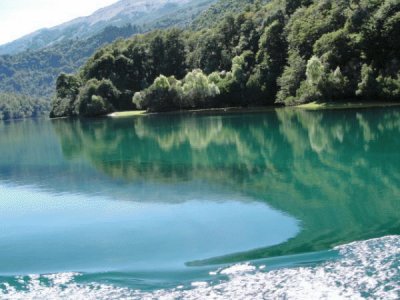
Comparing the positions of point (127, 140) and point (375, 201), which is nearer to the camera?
point (375, 201)

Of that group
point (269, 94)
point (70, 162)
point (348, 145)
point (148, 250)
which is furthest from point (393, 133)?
point (269, 94)

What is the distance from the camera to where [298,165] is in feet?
84.3

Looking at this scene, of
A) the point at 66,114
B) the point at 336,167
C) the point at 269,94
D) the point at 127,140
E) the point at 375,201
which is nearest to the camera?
the point at 375,201

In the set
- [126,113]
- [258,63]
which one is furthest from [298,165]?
[126,113]

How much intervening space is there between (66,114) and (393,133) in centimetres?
9945

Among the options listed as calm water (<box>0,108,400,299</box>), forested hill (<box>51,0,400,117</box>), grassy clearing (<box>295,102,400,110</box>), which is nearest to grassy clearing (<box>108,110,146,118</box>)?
forested hill (<box>51,0,400,117</box>)

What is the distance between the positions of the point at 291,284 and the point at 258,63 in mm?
80511

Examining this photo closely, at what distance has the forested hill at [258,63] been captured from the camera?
66.7 metres

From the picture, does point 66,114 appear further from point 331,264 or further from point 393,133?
point 331,264

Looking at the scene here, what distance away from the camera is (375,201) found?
17.1 meters

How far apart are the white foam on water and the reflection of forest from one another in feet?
4.74

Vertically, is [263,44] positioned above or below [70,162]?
above

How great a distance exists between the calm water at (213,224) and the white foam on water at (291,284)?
1.0 inches

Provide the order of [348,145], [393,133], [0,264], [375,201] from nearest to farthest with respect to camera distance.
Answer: [0,264] < [375,201] < [348,145] < [393,133]
